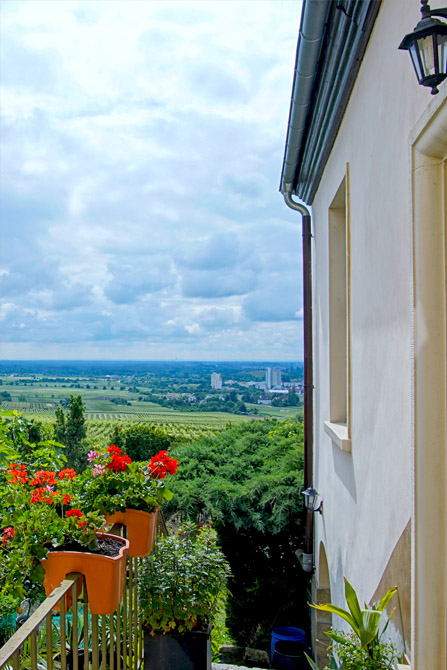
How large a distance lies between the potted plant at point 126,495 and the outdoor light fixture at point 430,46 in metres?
2.26

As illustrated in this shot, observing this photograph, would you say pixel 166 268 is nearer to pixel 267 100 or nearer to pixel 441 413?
pixel 267 100

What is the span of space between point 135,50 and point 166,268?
5806 centimetres

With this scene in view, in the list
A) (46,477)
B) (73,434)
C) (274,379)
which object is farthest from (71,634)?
(73,434)

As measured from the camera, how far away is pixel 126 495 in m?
2.79

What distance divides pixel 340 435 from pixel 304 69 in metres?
2.05

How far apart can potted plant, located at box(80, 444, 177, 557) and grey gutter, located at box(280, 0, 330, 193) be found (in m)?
2.33

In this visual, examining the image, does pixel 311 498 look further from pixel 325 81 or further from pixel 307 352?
pixel 325 81

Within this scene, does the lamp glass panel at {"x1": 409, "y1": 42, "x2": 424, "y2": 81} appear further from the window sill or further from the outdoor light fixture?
the window sill

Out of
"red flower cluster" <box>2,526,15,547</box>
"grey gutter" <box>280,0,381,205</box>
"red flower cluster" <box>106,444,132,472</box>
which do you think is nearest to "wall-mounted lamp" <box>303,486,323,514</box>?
"red flower cluster" <box>106,444,132,472</box>

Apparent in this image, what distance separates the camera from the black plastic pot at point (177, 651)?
276cm

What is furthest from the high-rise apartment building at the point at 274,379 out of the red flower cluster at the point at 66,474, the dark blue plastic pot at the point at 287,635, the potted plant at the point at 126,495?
the red flower cluster at the point at 66,474

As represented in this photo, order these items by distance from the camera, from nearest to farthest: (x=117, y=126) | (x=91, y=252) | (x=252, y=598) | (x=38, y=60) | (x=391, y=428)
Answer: (x=391, y=428) → (x=252, y=598) → (x=38, y=60) → (x=117, y=126) → (x=91, y=252)

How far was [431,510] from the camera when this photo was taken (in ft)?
4.63

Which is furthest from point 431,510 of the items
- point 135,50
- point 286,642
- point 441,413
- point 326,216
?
point 135,50
